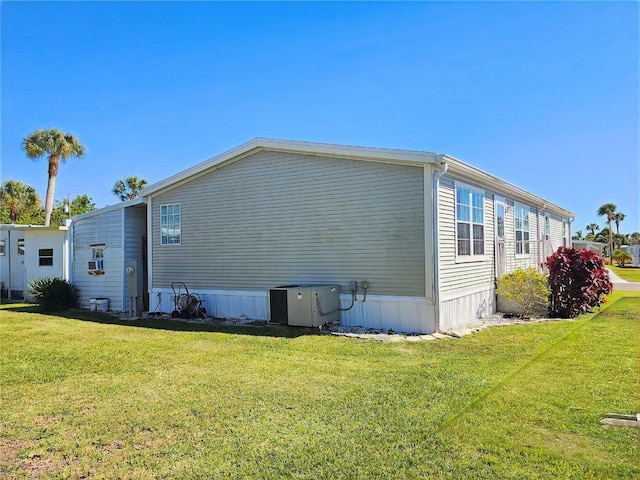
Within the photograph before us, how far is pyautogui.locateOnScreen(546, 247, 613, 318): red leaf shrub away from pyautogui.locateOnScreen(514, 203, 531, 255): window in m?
2.21

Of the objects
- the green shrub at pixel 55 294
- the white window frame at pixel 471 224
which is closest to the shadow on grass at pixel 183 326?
the green shrub at pixel 55 294

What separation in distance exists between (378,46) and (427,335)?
21.4 ft

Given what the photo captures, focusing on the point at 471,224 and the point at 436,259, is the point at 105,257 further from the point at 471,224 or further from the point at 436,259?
the point at 471,224

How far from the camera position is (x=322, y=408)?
4.09 metres

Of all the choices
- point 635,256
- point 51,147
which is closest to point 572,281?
point 51,147

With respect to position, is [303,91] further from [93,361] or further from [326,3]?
[93,361]

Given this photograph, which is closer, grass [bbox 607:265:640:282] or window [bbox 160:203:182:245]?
window [bbox 160:203:182:245]

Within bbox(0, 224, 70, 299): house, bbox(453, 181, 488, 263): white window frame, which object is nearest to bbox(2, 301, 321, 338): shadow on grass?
bbox(0, 224, 70, 299): house

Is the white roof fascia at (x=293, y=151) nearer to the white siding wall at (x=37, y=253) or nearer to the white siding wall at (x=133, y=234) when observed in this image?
the white siding wall at (x=133, y=234)

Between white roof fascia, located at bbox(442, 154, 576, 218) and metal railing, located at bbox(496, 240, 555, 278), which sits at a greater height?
white roof fascia, located at bbox(442, 154, 576, 218)

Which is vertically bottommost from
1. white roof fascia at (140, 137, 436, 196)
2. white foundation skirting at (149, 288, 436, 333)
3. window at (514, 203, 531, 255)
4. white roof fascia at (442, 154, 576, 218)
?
white foundation skirting at (149, 288, 436, 333)

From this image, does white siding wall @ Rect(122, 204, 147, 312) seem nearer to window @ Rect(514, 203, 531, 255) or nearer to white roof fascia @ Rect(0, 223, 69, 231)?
white roof fascia @ Rect(0, 223, 69, 231)

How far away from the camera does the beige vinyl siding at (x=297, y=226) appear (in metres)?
8.45

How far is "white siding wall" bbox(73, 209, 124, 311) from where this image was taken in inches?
509
